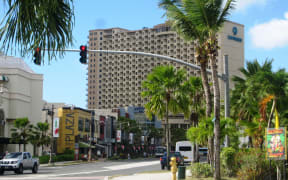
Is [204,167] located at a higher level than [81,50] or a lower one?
lower

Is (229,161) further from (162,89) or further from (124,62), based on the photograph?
(124,62)

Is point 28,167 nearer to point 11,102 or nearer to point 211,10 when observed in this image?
point 211,10

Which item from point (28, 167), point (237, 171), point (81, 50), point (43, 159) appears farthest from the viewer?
point (43, 159)

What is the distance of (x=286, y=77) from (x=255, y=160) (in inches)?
193

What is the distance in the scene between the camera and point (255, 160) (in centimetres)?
1850

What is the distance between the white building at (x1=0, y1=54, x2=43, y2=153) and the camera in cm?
6183

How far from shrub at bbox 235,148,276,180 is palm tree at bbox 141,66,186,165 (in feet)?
35.8

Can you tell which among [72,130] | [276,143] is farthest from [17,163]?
[72,130]

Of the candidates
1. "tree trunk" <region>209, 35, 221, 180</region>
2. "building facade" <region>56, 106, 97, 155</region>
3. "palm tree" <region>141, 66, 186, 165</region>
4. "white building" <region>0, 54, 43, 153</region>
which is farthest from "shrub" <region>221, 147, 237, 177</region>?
"building facade" <region>56, 106, 97, 155</region>

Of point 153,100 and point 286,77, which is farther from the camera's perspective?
point 153,100

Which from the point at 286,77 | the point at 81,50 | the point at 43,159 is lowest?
the point at 43,159

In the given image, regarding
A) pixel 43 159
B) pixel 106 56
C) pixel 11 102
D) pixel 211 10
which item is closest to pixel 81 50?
pixel 211 10

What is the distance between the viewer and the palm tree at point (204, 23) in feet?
58.5

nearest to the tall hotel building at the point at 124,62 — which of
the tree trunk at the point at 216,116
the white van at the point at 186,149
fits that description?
the white van at the point at 186,149
